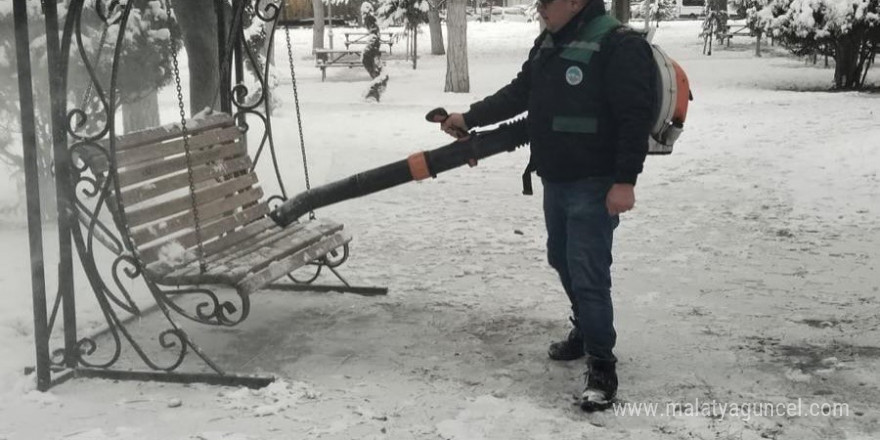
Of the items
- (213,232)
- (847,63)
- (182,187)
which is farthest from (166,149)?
(847,63)

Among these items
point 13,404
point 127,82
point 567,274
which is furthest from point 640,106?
point 127,82

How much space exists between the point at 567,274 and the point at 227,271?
1.60 meters

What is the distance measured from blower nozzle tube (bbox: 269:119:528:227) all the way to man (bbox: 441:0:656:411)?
8.0 inches

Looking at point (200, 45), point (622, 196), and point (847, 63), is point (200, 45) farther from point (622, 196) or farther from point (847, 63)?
point (847, 63)

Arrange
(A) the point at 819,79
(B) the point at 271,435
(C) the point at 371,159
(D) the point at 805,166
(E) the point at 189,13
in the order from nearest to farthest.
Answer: (B) the point at 271,435
(E) the point at 189,13
(D) the point at 805,166
(C) the point at 371,159
(A) the point at 819,79

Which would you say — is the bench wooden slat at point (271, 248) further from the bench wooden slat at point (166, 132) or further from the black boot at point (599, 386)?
the black boot at point (599, 386)

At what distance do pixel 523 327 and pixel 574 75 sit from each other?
1.68 m

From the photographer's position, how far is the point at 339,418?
405cm

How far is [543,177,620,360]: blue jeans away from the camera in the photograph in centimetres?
420

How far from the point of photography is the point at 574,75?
13.5 ft

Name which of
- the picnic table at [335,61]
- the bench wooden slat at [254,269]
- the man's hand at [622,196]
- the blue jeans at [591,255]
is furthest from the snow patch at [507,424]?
the picnic table at [335,61]

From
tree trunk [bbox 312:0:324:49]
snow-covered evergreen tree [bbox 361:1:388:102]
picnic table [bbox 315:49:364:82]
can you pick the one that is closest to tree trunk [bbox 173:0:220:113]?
snow-covered evergreen tree [bbox 361:1:388:102]

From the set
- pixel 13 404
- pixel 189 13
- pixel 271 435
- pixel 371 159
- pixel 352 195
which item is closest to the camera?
pixel 271 435

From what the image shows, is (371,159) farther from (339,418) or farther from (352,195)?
(339,418)
